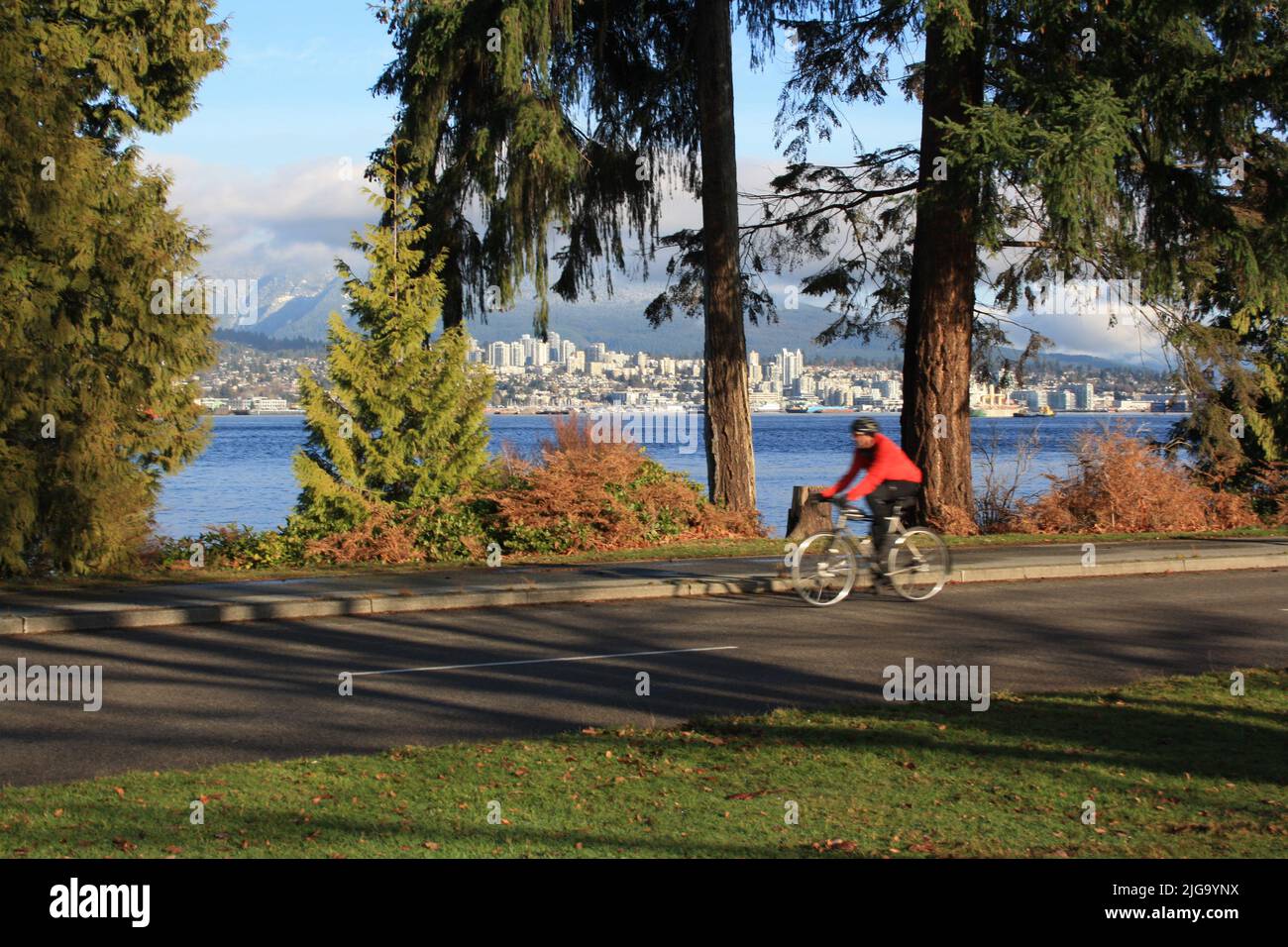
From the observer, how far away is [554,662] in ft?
36.1

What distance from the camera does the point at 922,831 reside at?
19.2 feet

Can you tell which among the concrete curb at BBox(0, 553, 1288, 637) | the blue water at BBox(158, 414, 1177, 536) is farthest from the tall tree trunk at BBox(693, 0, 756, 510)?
the concrete curb at BBox(0, 553, 1288, 637)

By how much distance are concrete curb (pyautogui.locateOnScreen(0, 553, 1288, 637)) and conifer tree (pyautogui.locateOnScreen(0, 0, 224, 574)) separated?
4.21 meters

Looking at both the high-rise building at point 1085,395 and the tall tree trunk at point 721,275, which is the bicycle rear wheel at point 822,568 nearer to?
the tall tree trunk at point 721,275

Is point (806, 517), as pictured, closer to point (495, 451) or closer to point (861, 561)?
point (861, 561)

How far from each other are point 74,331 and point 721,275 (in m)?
10.7

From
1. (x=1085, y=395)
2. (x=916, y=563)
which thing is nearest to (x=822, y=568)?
(x=916, y=563)

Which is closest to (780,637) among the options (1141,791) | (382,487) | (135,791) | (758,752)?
(758,752)

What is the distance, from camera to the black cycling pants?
48.4 ft

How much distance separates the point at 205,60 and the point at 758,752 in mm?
20745

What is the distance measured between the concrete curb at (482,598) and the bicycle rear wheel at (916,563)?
35cm

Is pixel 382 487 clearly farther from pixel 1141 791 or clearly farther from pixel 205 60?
pixel 1141 791

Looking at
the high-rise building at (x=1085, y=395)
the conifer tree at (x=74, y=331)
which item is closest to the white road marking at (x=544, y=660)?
the conifer tree at (x=74, y=331)

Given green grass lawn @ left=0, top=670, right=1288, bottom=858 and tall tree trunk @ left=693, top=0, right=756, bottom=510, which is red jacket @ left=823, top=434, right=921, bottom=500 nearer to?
green grass lawn @ left=0, top=670, right=1288, bottom=858
